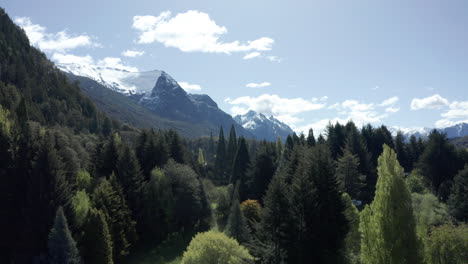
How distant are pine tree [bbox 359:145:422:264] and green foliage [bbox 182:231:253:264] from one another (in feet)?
39.3

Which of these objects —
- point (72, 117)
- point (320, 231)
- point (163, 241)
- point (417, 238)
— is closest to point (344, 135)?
point (163, 241)

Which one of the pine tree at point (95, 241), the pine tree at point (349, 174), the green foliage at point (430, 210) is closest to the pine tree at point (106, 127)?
the pine tree at point (349, 174)

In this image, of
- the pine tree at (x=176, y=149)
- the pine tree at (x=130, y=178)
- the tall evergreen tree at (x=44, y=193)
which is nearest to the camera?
the tall evergreen tree at (x=44, y=193)

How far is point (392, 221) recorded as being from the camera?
20.1 meters

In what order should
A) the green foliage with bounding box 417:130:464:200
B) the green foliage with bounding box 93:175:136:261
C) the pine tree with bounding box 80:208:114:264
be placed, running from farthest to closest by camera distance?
the green foliage with bounding box 417:130:464:200 < the green foliage with bounding box 93:175:136:261 < the pine tree with bounding box 80:208:114:264

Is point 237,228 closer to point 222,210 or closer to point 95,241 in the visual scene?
point 95,241

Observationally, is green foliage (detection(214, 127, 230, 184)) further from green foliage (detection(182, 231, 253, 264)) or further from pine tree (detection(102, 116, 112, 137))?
green foliage (detection(182, 231, 253, 264))

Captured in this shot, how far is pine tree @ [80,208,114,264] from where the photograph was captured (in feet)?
109

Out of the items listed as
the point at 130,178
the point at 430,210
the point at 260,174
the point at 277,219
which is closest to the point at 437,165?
the point at 430,210

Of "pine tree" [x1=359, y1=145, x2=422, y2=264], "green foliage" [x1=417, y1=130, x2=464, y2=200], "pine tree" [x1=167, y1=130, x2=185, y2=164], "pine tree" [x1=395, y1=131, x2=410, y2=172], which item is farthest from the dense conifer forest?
"pine tree" [x1=395, y1=131, x2=410, y2=172]

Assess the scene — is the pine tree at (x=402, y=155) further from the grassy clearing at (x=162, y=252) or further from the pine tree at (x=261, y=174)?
the grassy clearing at (x=162, y=252)

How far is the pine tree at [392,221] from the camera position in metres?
19.6

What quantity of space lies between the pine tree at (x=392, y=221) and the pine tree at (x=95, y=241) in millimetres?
25694

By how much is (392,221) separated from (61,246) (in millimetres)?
27262
